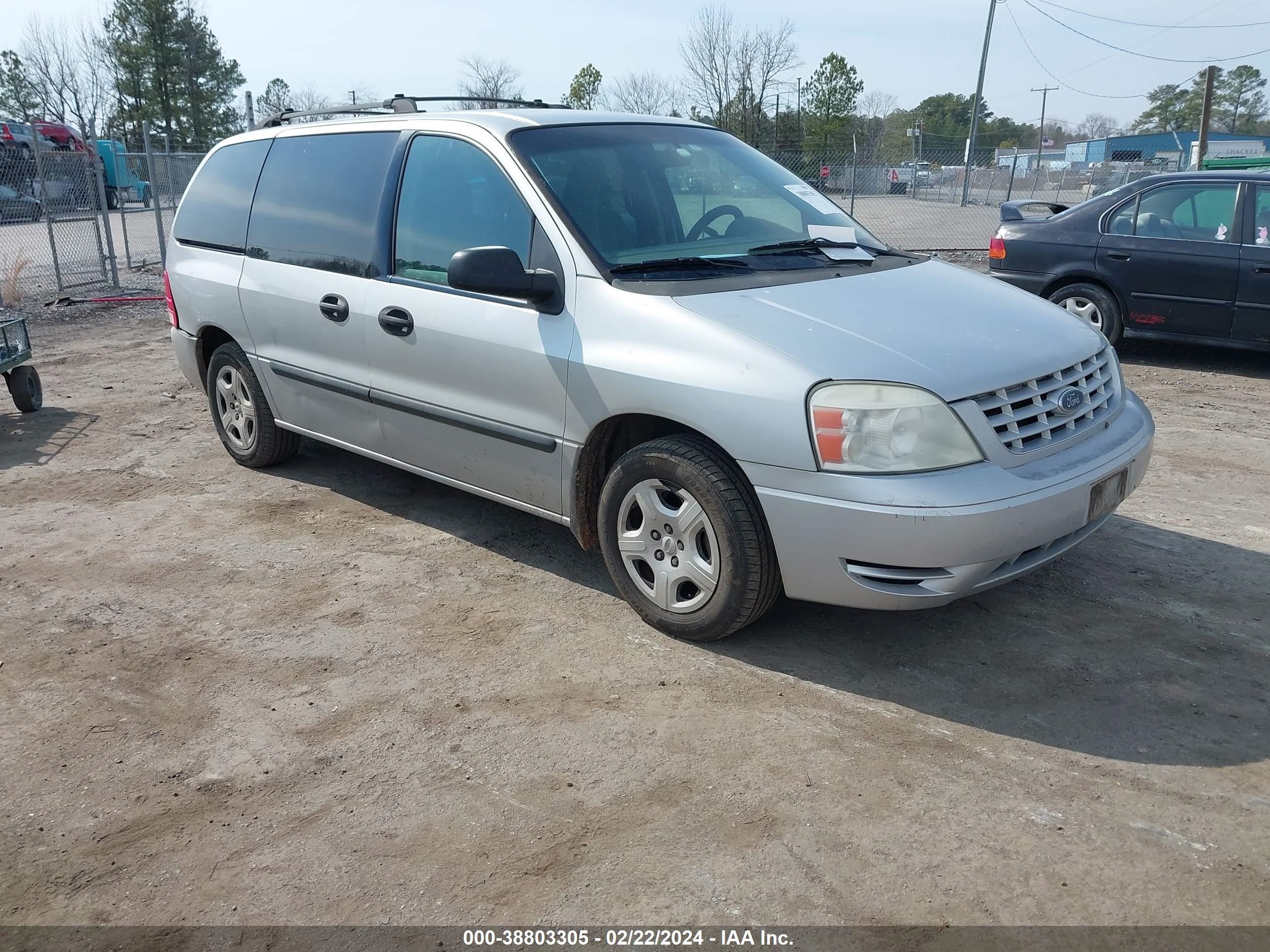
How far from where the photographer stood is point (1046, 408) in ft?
11.5

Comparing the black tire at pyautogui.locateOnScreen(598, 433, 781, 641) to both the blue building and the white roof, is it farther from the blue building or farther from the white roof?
the blue building

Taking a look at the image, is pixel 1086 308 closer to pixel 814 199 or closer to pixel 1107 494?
pixel 814 199

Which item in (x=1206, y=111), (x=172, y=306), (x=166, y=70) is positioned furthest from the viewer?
(x=166, y=70)

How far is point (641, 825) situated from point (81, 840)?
5.00 ft

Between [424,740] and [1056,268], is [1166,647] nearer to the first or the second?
[424,740]

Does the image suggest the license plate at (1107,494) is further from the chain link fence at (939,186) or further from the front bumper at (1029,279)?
the chain link fence at (939,186)

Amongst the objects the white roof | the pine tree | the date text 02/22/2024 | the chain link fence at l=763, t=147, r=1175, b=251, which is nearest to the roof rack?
the white roof

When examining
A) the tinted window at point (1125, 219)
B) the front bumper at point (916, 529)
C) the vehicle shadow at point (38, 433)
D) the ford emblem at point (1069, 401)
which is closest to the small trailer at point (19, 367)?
the vehicle shadow at point (38, 433)

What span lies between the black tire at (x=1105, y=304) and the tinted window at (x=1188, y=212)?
21.4 inches

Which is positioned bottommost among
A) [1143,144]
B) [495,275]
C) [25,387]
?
[25,387]

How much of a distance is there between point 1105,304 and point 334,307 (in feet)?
21.9

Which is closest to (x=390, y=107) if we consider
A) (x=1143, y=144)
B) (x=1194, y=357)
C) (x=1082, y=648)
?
(x=1082, y=648)

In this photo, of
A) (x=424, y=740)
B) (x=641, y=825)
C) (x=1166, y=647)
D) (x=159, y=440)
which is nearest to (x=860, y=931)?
(x=641, y=825)

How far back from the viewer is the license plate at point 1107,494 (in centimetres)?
353
